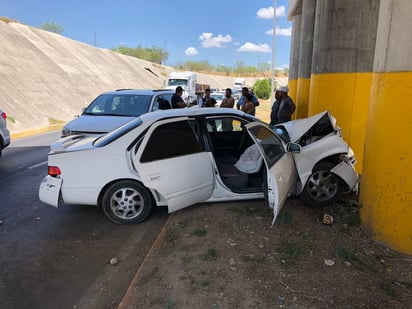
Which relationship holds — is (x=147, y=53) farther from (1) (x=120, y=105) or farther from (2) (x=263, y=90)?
(1) (x=120, y=105)

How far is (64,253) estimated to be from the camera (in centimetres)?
427

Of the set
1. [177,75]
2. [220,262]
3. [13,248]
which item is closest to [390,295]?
[220,262]

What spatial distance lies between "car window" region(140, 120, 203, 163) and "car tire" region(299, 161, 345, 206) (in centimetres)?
169

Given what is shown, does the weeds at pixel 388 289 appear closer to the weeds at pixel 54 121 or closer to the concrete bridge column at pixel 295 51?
the concrete bridge column at pixel 295 51

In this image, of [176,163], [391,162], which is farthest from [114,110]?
[391,162]

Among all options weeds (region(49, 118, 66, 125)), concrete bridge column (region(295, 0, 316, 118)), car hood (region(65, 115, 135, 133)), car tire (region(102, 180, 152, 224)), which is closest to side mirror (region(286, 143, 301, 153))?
car tire (region(102, 180, 152, 224))

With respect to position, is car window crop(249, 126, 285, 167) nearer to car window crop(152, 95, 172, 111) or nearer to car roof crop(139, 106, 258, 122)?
car roof crop(139, 106, 258, 122)

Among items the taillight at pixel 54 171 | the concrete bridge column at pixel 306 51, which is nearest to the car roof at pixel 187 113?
the taillight at pixel 54 171

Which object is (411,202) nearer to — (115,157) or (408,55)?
(408,55)

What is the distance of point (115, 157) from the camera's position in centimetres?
479

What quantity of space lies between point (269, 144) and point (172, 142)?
1.32 m

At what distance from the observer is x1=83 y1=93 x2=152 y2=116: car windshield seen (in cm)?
853

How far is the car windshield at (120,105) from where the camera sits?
28.0 ft

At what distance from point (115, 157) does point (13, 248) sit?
1.65 m
